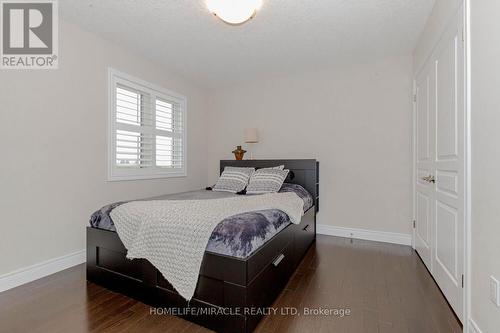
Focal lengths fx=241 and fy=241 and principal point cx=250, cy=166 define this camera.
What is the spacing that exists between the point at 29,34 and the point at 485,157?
358 cm

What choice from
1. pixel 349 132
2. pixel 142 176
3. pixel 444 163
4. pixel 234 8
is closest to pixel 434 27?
pixel 444 163

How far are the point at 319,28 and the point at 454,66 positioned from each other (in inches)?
51.2

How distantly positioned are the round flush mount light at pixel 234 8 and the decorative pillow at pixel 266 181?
5.83 ft

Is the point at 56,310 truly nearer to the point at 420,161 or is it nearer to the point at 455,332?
the point at 455,332

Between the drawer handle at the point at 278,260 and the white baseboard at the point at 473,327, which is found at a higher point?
the drawer handle at the point at 278,260

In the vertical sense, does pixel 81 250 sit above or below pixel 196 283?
below

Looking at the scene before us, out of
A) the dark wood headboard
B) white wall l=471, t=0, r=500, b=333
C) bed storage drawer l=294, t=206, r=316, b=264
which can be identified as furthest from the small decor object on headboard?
white wall l=471, t=0, r=500, b=333

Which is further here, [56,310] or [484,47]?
[56,310]

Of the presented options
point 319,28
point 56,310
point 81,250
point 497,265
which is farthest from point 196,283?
point 319,28

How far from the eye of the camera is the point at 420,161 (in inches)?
104

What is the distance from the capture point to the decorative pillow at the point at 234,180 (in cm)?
316

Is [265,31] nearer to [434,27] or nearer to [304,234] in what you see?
[434,27]

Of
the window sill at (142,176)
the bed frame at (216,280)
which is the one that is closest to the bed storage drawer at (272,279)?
the bed frame at (216,280)

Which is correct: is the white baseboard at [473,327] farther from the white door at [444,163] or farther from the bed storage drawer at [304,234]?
the bed storage drawer at [304,234]
